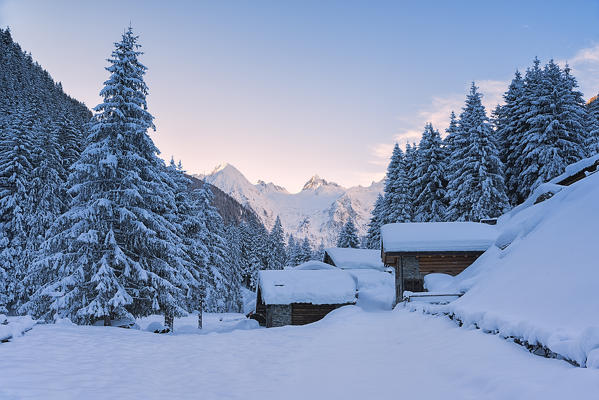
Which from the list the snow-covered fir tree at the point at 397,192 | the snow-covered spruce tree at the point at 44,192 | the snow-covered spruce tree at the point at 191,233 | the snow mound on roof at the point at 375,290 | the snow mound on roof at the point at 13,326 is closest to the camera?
the snow mound on roof at the point at 13,326

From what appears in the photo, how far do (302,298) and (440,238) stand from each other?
9164 millimetres

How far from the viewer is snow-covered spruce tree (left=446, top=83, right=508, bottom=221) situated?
30.6 meters

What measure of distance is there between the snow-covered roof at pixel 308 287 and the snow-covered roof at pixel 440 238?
11.9ft

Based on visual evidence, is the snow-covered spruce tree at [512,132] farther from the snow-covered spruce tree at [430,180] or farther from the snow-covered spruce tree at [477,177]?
the snow-covered spruce tree at [430,180]

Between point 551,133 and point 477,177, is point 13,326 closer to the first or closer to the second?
point 477,177

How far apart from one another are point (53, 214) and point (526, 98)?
134 feet

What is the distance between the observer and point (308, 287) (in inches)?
899

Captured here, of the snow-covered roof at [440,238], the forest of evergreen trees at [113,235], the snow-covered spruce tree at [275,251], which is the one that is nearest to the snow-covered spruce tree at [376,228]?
the snow-covered roof at [440,238]

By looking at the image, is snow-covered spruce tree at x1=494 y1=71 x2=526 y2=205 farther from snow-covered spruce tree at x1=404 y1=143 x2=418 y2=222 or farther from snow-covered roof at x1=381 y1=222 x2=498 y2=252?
snow-covered roof at x1=381 y1=222 x2=498 y2=252

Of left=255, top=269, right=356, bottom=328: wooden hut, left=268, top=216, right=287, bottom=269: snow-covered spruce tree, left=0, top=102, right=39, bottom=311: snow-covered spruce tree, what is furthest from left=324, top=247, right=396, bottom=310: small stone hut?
left=268, top=216, right=287, bottom=269: snow-covered spruce tree

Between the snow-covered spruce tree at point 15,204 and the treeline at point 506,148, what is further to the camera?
the treeline at point 506,148

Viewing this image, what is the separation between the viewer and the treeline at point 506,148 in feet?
99.9

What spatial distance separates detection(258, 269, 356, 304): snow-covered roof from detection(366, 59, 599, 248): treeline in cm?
1464

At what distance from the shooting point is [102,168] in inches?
629
